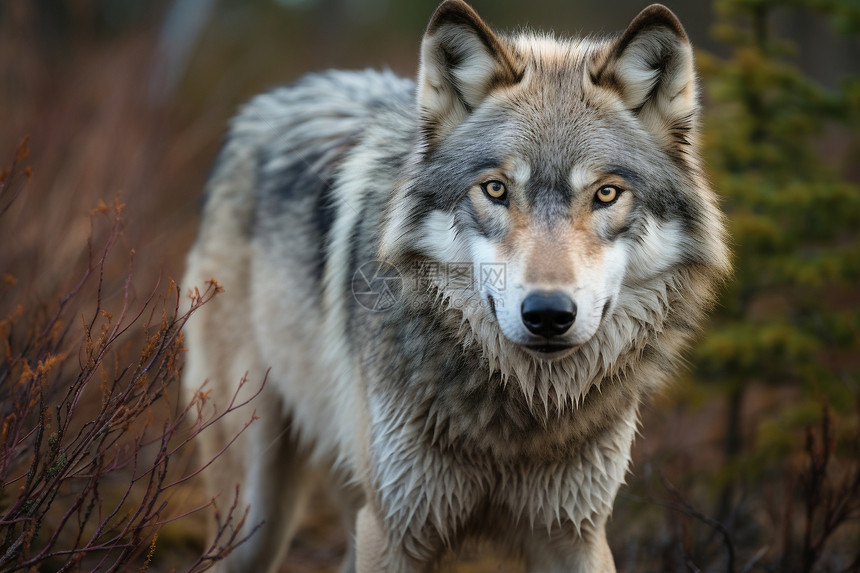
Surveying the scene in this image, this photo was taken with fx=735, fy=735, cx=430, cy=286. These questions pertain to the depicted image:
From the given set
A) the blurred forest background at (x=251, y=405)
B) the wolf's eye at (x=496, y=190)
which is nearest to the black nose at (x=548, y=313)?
the wolf's eye at (x=496, y=190)

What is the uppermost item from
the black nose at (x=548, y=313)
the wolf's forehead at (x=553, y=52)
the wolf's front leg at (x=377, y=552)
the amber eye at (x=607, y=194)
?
the wolf's forehead at (x=553, y=52)

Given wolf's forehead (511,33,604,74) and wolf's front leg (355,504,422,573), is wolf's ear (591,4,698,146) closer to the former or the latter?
wolf's forehead (511,33,604,74)

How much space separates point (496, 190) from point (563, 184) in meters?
0.21

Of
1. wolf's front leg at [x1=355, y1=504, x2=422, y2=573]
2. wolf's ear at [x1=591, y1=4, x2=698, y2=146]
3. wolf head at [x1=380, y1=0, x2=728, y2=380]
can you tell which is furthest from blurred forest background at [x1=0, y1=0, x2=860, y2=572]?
wolf's ear at [x1=591, y1=4, x2=698, y2=146]

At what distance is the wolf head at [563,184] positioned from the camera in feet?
7.37

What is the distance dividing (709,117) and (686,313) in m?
2.65

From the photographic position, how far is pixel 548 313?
204cm

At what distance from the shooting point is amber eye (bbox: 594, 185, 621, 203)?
2.33 metres

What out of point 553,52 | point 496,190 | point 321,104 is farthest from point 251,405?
point 553,52

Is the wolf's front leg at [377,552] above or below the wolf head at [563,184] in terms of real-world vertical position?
below

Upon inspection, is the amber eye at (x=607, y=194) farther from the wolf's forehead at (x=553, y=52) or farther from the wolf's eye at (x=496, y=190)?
the wolf's forehead at (x=553, y=52)

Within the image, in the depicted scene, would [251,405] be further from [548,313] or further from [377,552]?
[548,313]

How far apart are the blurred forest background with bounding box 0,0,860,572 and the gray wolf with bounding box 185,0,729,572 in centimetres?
66

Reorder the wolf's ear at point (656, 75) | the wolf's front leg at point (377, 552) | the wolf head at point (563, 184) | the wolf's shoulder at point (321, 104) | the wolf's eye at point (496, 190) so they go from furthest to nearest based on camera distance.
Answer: the wolf's shoulder at point (321, 104) < the wolf's front leg at point (377, 552) < the wolf's ear at point (656, 75) < the wolf's eye at point (496, 190) < the wolf head at point (563, 184)
